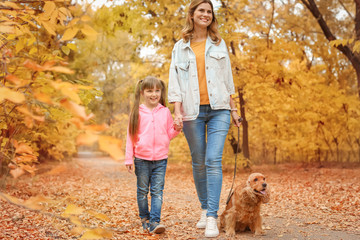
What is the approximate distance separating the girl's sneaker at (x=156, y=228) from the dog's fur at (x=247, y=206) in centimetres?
63

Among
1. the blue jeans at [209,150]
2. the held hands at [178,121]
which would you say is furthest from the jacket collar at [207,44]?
the held hands at [178,121]

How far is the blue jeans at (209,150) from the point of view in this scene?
3.52m

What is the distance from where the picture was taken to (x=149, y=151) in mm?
3635

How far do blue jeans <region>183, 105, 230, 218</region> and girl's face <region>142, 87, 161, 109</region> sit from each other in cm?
43

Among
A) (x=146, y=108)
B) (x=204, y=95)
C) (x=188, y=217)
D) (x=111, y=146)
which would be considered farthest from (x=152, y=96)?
(x=111, y=146)

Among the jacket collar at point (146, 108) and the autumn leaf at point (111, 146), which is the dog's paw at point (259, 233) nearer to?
the jacket collar at point (146, 108)

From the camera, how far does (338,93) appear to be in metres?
10.6

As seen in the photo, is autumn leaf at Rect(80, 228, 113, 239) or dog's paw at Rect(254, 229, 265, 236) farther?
dog's paw at Rect(254, 229, 265, 236)

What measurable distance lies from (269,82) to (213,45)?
21.6 ft

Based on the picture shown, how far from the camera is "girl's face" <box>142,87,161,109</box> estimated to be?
380 centimetres

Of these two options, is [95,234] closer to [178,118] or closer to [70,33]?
[70,33]

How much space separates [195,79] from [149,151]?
89cm

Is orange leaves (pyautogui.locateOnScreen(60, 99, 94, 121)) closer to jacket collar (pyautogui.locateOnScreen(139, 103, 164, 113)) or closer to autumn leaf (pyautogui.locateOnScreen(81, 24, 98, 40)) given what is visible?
autumn leaf (pyautogui.locateOnScreen(81, 24, 98, 40))

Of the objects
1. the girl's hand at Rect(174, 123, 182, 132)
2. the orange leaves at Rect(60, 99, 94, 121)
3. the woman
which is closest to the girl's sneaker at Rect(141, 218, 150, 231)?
the woman
